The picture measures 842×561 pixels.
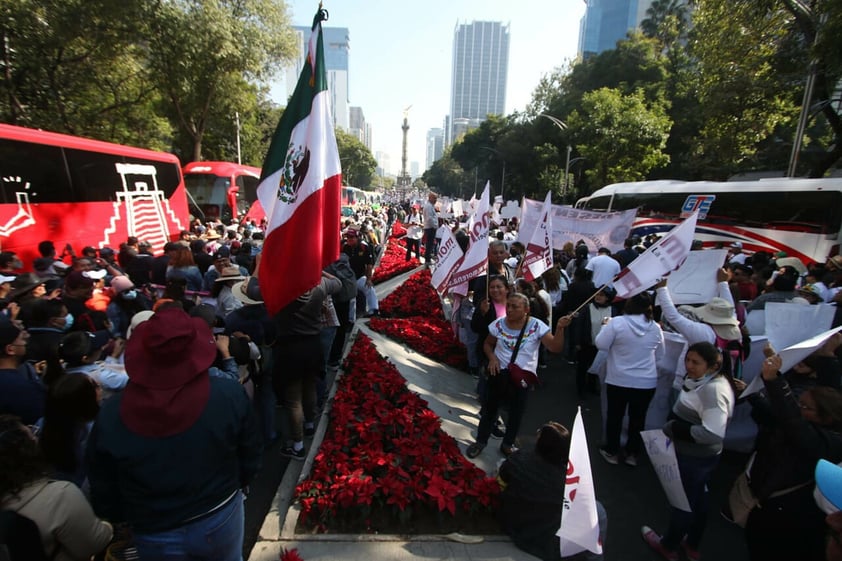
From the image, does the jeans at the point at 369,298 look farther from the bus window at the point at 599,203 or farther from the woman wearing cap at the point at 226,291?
the bus window at the point at 599,203

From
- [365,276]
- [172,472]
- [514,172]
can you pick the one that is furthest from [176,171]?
[514,172]

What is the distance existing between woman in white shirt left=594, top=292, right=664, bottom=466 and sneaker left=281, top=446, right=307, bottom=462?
2.94m

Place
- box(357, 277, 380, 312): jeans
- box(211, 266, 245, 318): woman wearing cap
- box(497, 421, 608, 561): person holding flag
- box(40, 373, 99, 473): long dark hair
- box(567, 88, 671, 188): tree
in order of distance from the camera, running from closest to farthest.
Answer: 1. box(40, 373, 99, 473): long dark hair
2. box(497, 421, 608, 561): person holding flag
3. box(211, 266, 245, 318): woman wearing cap
4. box(357, 277, 380, 312): jeans
5. box(567, 88, 671, 188): tree

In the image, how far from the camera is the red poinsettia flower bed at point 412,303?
30.1 ft

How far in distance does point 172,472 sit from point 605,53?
4523cm

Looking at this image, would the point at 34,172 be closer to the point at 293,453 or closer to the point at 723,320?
the point at 293,453

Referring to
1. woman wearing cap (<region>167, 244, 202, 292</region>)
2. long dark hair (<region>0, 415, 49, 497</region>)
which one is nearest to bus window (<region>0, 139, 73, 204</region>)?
woman wearing cap (<region>167, 244, 202, 292</region>)

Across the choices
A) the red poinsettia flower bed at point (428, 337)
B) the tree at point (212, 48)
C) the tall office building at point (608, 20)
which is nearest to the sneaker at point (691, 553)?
the red poinsettia flower bed at point (428, 337)

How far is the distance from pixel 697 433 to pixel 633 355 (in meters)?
1.09

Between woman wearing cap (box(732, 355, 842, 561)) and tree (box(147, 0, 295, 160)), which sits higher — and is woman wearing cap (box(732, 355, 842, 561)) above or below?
below

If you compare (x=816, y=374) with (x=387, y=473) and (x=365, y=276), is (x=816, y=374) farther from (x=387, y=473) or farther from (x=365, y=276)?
(x=365, y=276)

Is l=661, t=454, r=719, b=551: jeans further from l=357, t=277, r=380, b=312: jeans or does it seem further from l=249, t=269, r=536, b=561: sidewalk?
l=357, t=277, r=380, b=312: jeans

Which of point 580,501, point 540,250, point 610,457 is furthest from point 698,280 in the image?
point 580,501

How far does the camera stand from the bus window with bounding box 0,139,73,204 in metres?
8.08
